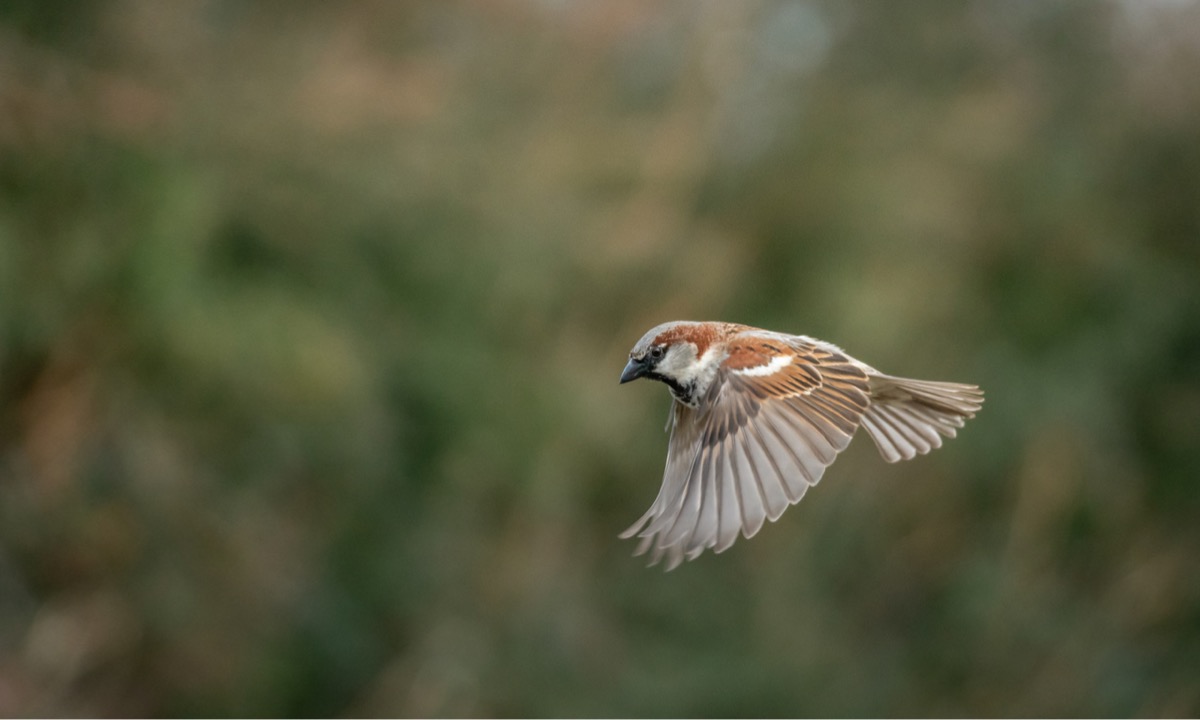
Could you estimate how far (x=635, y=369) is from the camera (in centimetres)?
261

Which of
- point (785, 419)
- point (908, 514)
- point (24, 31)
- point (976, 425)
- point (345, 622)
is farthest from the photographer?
point (908, 514)

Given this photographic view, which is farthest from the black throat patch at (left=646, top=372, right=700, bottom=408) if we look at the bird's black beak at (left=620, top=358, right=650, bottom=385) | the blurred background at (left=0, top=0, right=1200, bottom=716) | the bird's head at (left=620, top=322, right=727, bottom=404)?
the blurred background at (left=0, top=0, right=1200, bottom=716)

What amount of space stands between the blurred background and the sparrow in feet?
16.8

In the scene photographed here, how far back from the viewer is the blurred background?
8.00 meters

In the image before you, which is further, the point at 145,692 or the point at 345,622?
the point at 345,622

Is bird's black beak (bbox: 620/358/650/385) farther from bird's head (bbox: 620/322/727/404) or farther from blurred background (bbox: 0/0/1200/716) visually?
blurred background (bbox: 0/0/1200/716)

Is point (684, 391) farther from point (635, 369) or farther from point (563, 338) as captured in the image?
point (563, 338)

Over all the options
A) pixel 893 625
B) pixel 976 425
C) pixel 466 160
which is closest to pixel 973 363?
pixel 976 425

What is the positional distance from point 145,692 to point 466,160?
3752mm

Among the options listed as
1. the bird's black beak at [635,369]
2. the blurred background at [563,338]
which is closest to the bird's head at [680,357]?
the bird's black beak at [635,369]

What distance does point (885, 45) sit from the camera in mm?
11328

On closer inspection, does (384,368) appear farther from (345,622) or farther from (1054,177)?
(1054,177)

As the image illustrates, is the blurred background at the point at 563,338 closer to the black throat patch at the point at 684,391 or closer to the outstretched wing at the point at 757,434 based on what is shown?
the outstretched wing at the point at 757,434

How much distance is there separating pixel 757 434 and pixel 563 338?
22.7 feet
